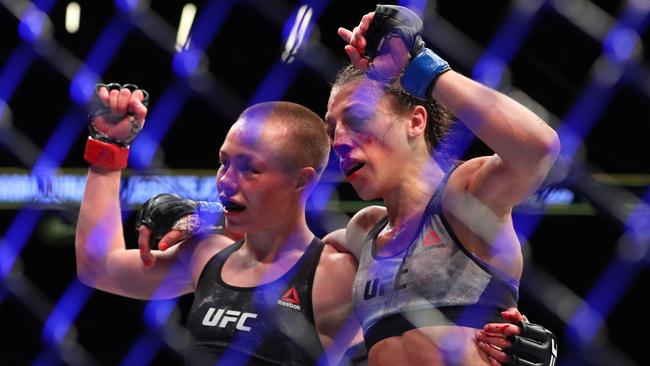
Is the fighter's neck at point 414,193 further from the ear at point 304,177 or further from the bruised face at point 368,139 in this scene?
the ear at point 304,177

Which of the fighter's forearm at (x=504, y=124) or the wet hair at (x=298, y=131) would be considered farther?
the wet hair at (x=298, y=131)

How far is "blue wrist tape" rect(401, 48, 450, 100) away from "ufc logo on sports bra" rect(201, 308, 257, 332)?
0.68 meters

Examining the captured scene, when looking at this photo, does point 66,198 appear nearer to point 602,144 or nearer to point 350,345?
point 602,144

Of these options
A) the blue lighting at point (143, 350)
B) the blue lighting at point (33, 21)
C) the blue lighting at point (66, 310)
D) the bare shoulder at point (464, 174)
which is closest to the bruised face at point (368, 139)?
the bare shoulder at point (464, 174)

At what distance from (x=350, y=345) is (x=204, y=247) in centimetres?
43

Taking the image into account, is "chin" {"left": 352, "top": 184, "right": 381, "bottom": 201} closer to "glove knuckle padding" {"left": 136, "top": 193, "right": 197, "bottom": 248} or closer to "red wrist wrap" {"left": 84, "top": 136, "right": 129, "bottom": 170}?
"glove knuckle padding" {"left": 136, "top": 193, "right": 197, "bottom": 248}

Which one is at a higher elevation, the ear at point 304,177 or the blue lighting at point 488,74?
the blue lighting at point 488,74

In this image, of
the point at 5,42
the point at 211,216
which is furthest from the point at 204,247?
the point at 5,42

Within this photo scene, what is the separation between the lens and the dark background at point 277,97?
371 centimetres

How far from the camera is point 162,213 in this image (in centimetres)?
199

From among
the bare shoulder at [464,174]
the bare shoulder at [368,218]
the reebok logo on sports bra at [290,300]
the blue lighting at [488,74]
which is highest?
the bare shoulder at [464,174]

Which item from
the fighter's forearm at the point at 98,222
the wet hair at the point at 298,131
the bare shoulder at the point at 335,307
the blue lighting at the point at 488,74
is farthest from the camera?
the blue lighting at the point at 488,74

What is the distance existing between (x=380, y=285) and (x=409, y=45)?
1.46 ft

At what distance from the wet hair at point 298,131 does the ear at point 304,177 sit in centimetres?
1
